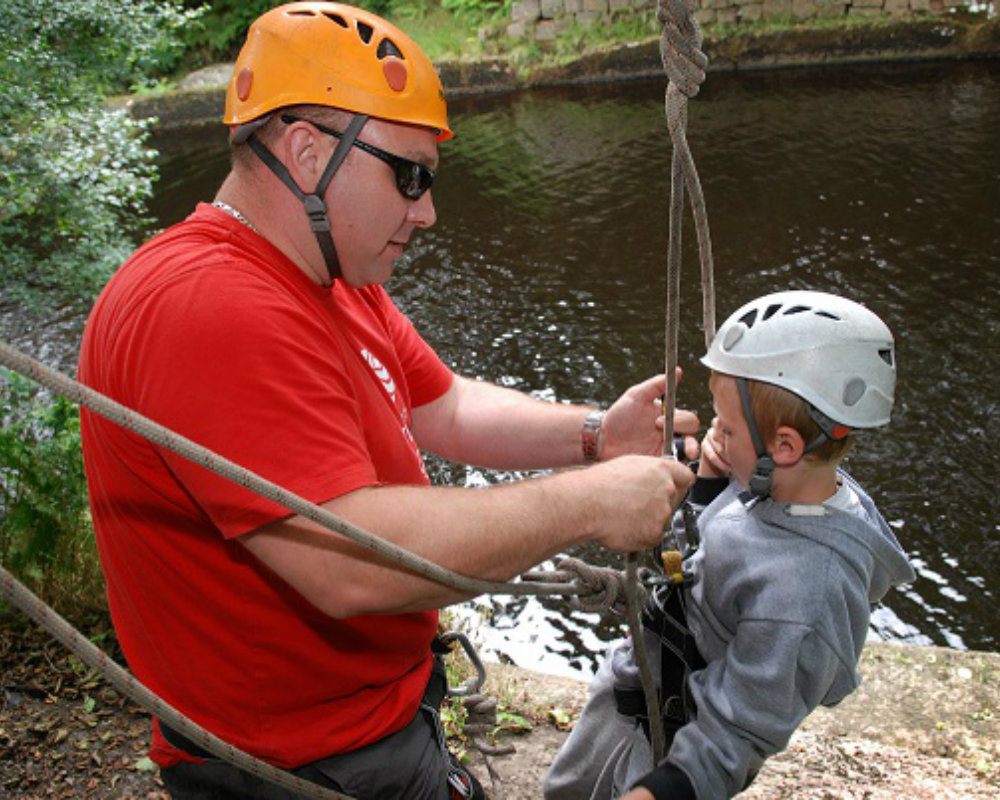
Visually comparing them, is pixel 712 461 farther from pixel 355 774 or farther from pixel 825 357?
pixel 355 774

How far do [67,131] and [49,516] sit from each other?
3.53 metres

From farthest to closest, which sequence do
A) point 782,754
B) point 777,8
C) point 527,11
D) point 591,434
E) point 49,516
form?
point 527,11 → point 777,8 → point 49,516 → point 782,754 → point 591,434

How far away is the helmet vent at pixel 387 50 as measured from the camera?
6.91 ft

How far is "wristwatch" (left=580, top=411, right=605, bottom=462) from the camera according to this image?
2.74 metres

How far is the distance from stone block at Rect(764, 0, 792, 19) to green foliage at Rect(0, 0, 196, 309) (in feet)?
46.0

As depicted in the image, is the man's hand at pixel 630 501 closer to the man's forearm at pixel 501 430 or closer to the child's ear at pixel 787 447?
the child's ear at pixel 787 447

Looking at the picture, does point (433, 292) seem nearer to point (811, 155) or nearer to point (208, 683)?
point (811, 155)

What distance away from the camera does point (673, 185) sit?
2.05m

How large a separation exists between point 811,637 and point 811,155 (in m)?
12.5

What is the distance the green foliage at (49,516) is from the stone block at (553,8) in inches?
702

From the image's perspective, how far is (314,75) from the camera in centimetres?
202

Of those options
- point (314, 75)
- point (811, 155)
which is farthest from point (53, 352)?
point (811, 155)

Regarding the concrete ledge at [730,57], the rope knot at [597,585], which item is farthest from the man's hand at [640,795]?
the concrete ledge at [730,57]

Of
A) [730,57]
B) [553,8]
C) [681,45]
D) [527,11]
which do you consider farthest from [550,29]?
[681,45]
